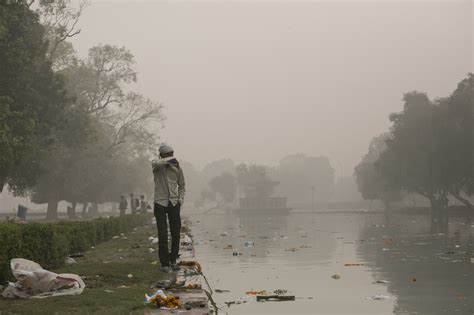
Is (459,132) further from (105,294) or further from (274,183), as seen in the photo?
(274,183)

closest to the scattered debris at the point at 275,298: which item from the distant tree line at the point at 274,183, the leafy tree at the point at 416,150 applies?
the leafy tree at the point at 416,150

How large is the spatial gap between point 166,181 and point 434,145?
50395 mm

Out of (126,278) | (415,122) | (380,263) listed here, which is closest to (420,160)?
(415,122)

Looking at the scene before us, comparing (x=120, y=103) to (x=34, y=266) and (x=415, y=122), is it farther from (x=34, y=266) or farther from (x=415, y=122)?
(x=34, y=266)

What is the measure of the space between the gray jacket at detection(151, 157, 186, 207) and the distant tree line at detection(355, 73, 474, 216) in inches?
1922

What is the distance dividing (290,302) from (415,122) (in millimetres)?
54021

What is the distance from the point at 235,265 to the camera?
14.7 meters

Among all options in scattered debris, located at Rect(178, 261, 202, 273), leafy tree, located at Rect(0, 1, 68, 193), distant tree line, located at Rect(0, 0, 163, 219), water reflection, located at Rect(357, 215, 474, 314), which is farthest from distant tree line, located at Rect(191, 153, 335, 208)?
scattered debris, located at Rect(178, 261, 202, 273)

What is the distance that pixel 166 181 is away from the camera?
1115cm

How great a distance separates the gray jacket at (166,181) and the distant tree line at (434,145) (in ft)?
160

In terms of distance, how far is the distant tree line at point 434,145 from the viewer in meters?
55.2

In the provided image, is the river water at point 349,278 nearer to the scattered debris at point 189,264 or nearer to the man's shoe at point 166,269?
the scattered debris at point 189,264

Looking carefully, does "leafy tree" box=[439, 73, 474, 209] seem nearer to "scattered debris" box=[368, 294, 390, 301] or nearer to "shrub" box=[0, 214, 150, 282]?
"shrub" box=[0, 214, 150, 282]

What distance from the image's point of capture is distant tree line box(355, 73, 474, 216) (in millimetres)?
55219
